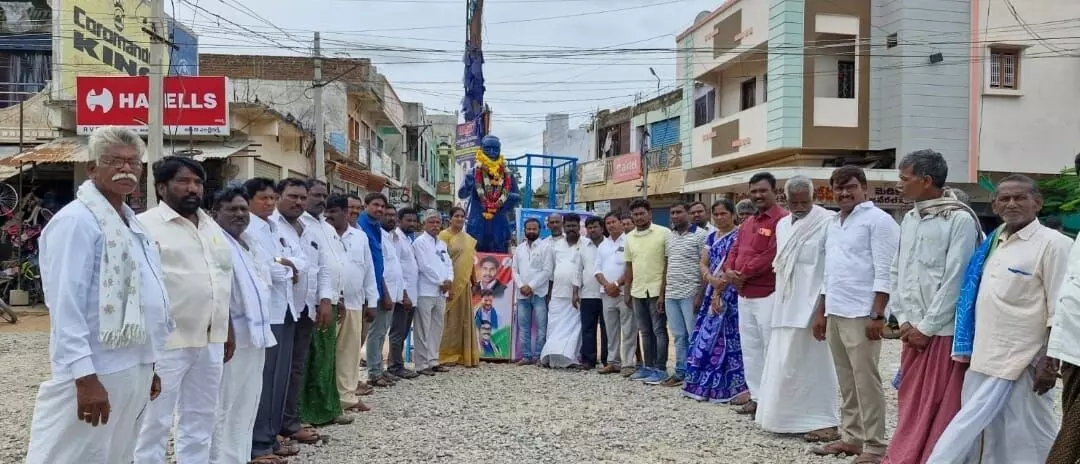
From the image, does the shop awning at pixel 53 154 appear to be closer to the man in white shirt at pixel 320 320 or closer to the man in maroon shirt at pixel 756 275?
the man in white shirt at pixel 320 320

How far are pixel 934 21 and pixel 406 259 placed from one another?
586 inches

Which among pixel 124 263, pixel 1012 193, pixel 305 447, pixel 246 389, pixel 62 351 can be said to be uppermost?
pixel 1012 193

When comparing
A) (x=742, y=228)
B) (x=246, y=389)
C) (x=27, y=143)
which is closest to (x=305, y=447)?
(x=246, y=389)

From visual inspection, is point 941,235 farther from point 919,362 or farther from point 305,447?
point 305,447

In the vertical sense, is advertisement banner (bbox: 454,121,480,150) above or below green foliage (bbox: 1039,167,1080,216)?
above

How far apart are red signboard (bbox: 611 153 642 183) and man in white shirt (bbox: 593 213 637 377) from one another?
19.9 m

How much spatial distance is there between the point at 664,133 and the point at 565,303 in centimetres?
1978

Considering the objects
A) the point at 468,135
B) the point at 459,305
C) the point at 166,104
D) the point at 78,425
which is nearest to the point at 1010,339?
the point at 78,425

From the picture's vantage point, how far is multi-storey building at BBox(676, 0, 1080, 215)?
1781cm

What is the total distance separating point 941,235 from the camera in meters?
4.32

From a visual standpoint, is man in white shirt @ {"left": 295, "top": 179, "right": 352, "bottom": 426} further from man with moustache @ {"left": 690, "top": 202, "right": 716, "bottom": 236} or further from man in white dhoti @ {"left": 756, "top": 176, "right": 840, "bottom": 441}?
man with moustache @ {"left": 690, "top": 202, "right": 716, "bottom": 236}

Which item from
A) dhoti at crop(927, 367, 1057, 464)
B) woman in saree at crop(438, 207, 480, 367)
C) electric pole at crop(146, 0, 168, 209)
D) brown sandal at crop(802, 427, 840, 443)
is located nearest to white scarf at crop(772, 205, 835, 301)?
brown sandal at crop(802, 427, 840, 443)

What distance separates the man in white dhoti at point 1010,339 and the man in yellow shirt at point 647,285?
13.5 ft

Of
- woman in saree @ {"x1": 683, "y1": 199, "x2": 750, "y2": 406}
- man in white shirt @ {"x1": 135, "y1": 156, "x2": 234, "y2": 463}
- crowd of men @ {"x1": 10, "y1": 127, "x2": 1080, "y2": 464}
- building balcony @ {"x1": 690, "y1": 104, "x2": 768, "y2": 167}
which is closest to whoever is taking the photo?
crowd of men @ {"x1": 10, "y1": 127, "x2": 1080, "y2": 464}
